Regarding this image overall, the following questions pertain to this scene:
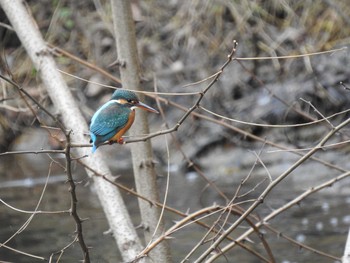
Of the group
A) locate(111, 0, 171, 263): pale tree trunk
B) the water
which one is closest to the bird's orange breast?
locate(111, 0, 171, 263): pale tree trunk

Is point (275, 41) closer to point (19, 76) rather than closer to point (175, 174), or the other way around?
point (175, 174)

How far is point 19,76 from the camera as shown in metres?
8.58

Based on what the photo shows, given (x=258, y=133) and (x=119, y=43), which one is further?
(x=258, y=133)

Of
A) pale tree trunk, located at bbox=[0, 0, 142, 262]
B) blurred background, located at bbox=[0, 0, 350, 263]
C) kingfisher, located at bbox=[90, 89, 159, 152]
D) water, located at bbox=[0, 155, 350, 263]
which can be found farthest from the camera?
blurred background, located at bbox=[0, 0, 350, 263]

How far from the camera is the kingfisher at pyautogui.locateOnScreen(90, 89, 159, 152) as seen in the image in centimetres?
287

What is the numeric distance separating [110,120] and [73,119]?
1.85ft

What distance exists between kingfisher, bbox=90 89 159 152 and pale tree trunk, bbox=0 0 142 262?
0.36 meters

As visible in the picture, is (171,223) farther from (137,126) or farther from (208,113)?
(137,126)

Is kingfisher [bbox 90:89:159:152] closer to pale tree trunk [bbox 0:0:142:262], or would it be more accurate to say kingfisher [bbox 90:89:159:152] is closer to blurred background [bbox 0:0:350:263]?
pale tree trunk [bbox 0:0:142:262]

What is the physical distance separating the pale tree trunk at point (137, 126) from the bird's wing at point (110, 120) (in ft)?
0.91

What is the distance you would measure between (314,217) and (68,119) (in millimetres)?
2665

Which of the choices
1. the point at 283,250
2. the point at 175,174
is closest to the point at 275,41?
the point at 175,174

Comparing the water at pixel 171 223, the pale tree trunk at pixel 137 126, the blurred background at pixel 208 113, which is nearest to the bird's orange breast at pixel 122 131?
the pale tree trunk at pixel 137 126

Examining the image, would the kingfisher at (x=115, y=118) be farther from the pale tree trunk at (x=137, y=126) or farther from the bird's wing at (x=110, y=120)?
the pale tree trunk at (x=137, y=126)
